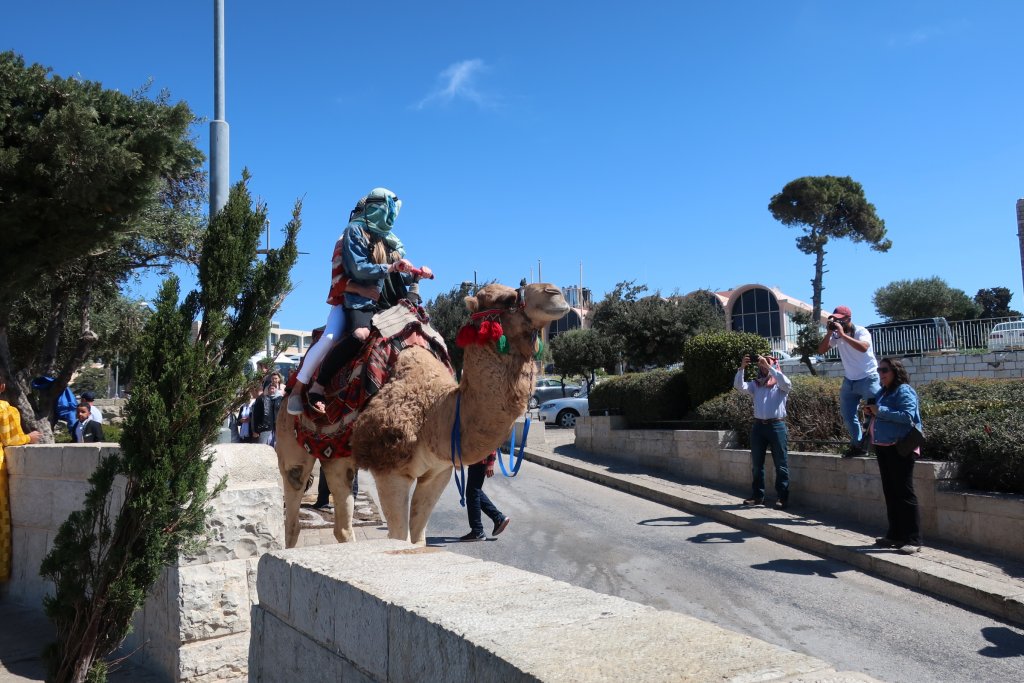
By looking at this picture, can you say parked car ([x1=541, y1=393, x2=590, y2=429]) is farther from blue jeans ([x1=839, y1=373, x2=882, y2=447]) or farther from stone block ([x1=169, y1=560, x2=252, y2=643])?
stone block ([x1=169, y1=560, x2=252, y2=643])

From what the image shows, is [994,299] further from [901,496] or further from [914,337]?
[901,496]

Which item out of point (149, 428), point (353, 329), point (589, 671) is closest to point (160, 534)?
point (149, 428)

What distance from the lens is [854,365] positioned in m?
9.64

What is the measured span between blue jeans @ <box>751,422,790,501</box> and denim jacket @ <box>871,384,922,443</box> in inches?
80.5

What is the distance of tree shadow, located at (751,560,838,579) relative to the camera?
300 inches

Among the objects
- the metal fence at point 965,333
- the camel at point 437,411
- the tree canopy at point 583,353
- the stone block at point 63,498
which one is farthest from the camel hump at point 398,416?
the tree canopy at point 583,353

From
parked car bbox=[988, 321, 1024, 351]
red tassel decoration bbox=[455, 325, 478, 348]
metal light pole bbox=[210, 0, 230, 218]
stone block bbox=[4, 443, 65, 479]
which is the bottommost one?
stone block bbox=[4, 443, 65, 479]

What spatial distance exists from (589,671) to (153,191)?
9.31m

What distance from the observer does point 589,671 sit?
6.37 feet

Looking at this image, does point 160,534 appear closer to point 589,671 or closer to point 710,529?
point 589,671

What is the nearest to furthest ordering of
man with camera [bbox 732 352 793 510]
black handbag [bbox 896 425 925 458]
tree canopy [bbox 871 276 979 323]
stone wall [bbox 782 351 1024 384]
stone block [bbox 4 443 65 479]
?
stone block [bbox 4 443 65 479]
black handbag [bbox 896 425 925 458]
man with camera [bbox 732 352 793 510]
stone wall [bbox 782 351 1024 384]
tree canopy [bbox 871 276 979 323]

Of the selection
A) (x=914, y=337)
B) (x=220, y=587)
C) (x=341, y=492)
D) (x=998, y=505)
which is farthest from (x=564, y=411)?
(x=220, y=587)

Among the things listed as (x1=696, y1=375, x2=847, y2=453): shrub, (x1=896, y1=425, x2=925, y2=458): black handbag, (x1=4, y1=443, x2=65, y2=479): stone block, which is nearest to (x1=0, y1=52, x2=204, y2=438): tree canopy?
(x1=4, y1=443, x2=65, y2=479): stone block

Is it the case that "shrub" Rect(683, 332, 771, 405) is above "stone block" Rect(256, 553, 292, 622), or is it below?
above
